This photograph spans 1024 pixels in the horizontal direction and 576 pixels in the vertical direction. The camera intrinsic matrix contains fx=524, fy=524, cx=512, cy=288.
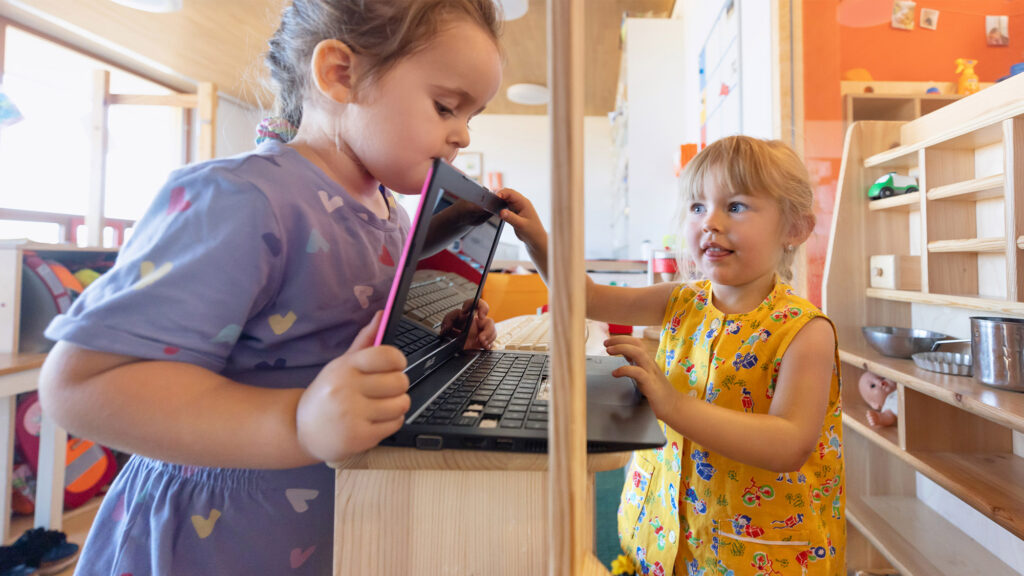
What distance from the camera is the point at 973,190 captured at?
98cm

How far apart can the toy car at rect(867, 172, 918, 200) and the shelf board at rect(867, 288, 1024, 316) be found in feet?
0.79

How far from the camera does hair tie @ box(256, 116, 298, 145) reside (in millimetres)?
642

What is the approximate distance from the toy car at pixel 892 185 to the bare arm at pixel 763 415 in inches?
33.2

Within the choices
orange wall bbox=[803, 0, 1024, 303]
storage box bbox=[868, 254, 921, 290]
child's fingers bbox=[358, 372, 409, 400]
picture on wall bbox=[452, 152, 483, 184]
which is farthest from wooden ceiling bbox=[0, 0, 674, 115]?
child's fingers bbox=[358, 372, 409, 400]

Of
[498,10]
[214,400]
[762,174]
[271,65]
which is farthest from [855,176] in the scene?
[214,400]

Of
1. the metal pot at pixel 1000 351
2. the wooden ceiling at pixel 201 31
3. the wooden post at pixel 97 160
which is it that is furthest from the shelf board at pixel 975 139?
the wooden post at pixel 97 160

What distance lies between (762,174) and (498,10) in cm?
44

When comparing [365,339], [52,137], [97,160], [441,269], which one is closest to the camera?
[365,339]

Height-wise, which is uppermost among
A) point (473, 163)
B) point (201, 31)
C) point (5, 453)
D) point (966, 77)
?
point (201, 31)

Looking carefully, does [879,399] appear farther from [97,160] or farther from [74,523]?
[97,160]

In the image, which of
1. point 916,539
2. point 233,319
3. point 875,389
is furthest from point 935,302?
point 233,319

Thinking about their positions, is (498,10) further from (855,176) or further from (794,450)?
(855,176)

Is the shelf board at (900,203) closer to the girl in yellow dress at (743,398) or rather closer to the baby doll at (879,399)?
the baby doll at (879,399)

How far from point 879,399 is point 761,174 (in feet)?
2.97
